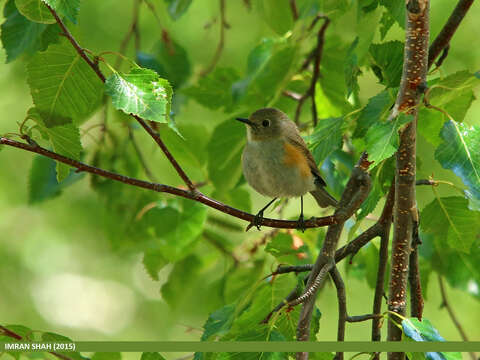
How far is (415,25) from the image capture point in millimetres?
2105

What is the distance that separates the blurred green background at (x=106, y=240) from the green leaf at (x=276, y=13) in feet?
6.98

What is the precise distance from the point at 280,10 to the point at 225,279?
161cm

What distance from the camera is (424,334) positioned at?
2100 millimetres

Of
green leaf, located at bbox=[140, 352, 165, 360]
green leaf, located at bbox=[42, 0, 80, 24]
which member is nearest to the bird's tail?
green leaf, located at bbox=[140, 352, 165, 360]

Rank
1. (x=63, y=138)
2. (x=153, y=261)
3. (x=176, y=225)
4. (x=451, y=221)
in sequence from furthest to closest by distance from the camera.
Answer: (x=153, y=261) < (x=176, y=225) < (x=451, y=221) < (x=63, y=138)

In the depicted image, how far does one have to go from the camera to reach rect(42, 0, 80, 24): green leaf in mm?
1930

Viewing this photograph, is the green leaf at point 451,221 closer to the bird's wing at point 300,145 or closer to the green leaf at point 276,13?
the bird's wing at point 300,145

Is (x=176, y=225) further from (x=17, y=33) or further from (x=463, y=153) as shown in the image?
(x=463, y=153)

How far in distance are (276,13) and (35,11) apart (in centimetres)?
167

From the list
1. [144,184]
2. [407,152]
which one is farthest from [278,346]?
[407,152]

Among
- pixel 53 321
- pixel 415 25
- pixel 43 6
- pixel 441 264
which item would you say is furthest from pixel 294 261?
pixel 53 321

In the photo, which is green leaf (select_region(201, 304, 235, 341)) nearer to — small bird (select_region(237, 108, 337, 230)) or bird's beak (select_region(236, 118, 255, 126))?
small bird (select_region(237, 108, 337, 230))

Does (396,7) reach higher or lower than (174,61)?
lower

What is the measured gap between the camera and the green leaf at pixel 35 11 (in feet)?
6.72
